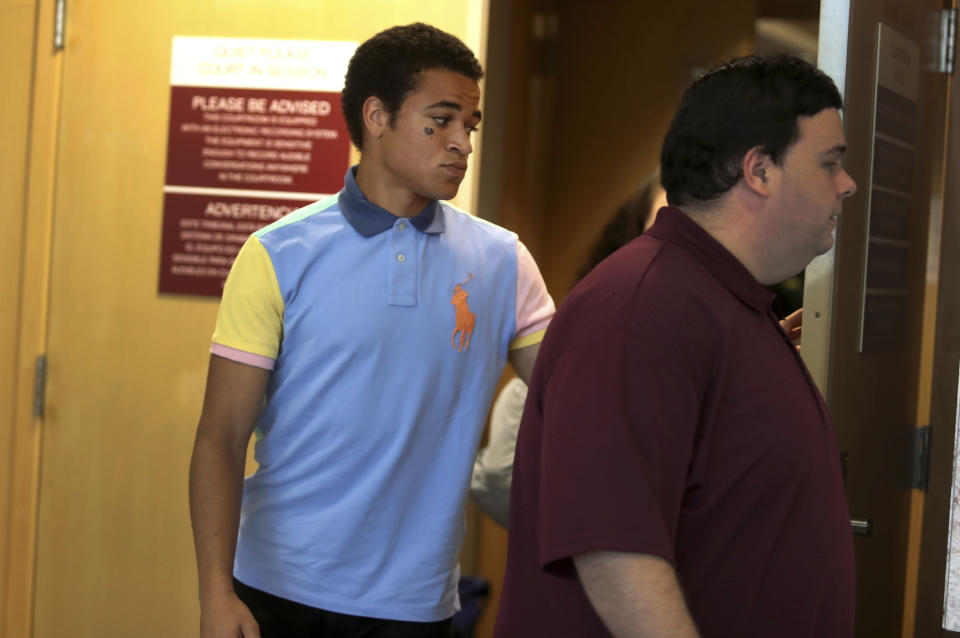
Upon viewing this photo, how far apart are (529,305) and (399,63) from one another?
502mm

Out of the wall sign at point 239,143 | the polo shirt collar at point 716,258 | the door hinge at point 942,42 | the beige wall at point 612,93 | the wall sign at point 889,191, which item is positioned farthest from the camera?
the beige wall at point 612,93

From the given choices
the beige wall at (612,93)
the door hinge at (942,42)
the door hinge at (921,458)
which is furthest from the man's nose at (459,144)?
the beige wall at (612,93)

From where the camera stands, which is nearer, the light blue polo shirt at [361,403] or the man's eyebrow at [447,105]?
the light blue polo shirt at [361,403]

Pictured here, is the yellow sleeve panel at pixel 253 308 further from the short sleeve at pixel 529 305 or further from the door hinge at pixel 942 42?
the door hinge at pixel 942 42

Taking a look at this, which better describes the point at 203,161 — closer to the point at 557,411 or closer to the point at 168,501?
the point at 168,501

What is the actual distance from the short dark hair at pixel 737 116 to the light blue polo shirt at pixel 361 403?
0.56 m

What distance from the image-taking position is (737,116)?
51.3 inches

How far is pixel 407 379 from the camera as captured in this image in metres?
1.71

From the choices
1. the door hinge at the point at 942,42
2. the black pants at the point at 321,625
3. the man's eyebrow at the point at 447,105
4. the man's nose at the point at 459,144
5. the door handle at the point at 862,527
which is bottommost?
the black pants at the point at 321,625

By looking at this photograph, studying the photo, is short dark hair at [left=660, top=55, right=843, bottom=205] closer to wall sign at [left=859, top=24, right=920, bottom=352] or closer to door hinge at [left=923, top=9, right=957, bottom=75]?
wall sign at [left=859, top=24, right=920, bottom=352]

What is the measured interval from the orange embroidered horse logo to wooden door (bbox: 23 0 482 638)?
3.39ft

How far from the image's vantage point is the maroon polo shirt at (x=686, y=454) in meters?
1.14

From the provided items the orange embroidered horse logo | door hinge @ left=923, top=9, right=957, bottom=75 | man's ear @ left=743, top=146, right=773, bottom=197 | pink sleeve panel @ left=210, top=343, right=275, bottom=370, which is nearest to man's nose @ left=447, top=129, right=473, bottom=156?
the orange embroidered horse logo

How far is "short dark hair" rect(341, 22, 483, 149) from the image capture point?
1.83 m
